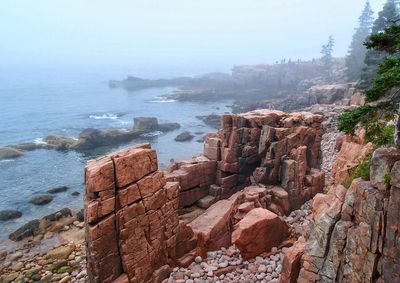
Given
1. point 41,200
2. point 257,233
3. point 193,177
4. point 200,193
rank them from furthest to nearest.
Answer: point 41,200 < point 200,193 < point 193,177 < point 257,233

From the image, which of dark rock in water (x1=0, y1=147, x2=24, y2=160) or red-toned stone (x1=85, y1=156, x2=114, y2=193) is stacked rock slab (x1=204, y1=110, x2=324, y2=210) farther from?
dark rock in water (x1=0, y1=147, x2=24, y2=160)

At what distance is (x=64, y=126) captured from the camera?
84312mm

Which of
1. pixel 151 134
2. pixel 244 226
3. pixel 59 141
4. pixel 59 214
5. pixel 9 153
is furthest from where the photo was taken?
pixel 151 134

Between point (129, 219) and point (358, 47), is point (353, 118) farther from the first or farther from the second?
point (358, 47)

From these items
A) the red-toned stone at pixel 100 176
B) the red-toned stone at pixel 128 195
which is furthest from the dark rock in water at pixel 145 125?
the red-toned stone at pixel 100 176

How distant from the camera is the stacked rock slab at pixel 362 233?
471 inches

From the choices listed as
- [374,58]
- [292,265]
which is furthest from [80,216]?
[374,58]

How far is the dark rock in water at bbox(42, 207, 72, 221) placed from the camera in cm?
3697

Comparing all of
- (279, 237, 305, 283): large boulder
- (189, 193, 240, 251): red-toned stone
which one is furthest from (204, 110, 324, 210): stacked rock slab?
(279, 237, 305, 283): large boulder

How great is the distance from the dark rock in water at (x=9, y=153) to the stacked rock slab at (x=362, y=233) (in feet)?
198

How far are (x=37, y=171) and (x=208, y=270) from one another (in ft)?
138

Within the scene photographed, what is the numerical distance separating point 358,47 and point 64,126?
298 ft

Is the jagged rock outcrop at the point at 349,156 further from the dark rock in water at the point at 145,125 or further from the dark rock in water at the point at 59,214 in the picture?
the dark rock in water at the point at 145,125

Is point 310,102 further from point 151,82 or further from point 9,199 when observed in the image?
point 151,82
